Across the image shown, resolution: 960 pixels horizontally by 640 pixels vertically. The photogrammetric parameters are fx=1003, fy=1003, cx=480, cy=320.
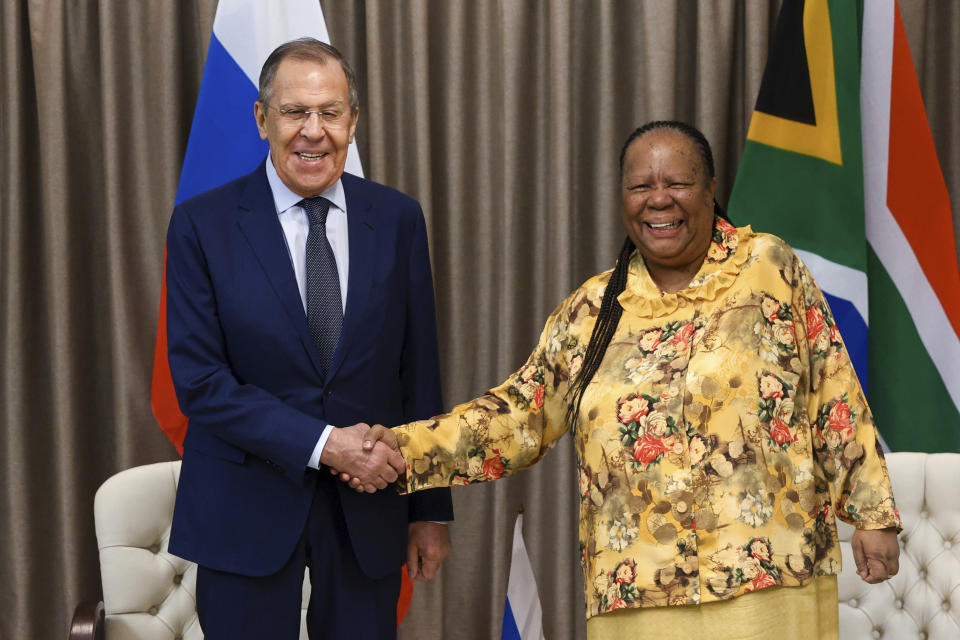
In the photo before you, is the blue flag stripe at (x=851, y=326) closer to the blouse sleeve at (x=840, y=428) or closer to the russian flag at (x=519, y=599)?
the blouse sleeve at (x=840, y=428)

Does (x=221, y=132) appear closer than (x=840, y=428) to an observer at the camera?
No

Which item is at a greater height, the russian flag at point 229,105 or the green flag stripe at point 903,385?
the russian flag at point 229,105

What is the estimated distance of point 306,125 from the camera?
2.21 meters

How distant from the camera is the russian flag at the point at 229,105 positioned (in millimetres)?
3191

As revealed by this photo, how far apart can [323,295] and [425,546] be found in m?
0.65

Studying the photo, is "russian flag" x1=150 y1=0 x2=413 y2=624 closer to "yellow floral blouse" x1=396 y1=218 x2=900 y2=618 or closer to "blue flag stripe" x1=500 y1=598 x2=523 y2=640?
"blue flag stripe" x1=500 y1=598 x2=523 y2=640

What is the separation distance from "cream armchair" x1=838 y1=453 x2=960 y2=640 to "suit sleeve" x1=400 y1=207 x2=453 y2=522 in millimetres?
1230

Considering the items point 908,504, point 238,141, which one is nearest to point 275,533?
point 238,141

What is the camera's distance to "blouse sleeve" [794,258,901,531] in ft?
6.55

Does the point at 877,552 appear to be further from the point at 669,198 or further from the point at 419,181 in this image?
the point at 419,181

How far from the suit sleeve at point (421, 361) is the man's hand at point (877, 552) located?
0.93 m

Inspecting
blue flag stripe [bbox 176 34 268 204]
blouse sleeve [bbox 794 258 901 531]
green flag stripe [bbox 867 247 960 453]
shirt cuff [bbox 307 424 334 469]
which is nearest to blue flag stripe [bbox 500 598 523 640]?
shirt cuff [bbox 307 424 334 469]

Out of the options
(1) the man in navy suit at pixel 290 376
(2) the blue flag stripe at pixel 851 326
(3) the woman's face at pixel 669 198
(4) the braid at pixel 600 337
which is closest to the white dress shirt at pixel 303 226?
(1) the man in navy suit at pixel 290 376

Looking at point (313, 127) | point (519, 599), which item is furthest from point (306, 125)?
point (519, 599)
